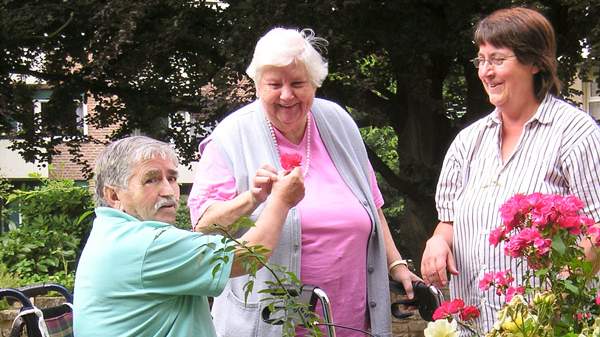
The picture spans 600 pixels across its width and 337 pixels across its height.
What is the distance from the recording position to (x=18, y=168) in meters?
25.7

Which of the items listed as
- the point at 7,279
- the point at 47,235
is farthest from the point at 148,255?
the point at 47,235

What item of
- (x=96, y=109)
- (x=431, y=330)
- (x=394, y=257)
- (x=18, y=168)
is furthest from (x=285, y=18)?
(x=18, y=168)

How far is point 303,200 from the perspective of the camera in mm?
3250

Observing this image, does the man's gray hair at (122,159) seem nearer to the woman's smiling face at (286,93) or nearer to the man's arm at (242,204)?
the man's arm at (242,204)

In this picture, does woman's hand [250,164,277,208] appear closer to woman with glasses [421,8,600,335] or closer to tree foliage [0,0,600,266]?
woman with glasses [421,8,600,335]

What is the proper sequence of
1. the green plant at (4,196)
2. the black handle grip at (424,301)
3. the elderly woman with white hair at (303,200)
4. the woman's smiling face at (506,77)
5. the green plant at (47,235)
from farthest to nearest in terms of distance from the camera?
1. the green plant at (4,196)
2. the green plant at (47,235)
3. the black handle grip at (424,301)
4. the elderly woman with white hair at (303,200)
5. the woman's smiling face at (506,77)

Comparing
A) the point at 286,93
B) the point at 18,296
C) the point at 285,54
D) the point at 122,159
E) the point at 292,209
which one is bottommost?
the point at 18,296

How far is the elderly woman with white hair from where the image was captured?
126 inches

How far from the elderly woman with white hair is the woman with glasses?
0.25m

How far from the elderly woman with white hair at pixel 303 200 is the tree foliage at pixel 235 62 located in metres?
4.39

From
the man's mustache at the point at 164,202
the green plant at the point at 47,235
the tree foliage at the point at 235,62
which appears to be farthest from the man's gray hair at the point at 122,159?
the green plant at the point at 47,235

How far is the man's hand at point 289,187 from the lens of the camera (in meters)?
2.84

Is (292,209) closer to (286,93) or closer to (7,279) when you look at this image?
(286,93)

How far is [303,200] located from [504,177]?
2.21 feet
